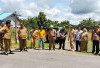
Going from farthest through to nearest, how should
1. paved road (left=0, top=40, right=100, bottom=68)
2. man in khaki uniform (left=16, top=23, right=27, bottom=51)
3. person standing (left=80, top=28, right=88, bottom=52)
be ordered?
1. person standing (left=80, top=28, right=88, bottom=52)
2. man in khaki uniform (left=16, top=23, right=27, bottom=51)
3. paved road (left=0, top=40, right=100, bottom=68)

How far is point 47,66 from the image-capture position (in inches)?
203

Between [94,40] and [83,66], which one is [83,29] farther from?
[83,66]

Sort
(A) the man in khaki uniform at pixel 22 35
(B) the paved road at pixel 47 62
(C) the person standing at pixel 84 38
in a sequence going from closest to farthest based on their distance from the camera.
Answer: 1. (B) the paved road at pixel 47 62
2. (A) the man in khaki uniform at pixel 22 35
3. (C) the person standing at pixel 84 38

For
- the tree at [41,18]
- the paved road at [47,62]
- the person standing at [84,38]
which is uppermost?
the tree at [41,18]

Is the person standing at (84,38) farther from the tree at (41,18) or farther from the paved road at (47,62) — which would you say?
the tree at (41,18)

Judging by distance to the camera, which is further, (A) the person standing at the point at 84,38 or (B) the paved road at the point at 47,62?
(A) the person standing at the point at 84,38

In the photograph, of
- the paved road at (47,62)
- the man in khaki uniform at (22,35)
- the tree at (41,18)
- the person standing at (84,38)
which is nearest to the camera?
the paved road at (47,62)

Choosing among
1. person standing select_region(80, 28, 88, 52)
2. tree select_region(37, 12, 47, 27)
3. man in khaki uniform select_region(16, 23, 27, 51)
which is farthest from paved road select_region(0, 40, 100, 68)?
tree select_region(37, 12, 47, 27)

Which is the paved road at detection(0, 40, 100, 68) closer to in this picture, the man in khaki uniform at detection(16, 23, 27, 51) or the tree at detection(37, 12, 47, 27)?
the man in khaki uniform at detection(16, 23, 27, 51)

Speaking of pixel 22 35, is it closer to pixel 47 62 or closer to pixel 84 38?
pixel 47 62

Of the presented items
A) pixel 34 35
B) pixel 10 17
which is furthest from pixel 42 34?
pixel 10 17

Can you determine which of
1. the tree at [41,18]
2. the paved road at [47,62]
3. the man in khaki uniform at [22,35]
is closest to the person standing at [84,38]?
the paved road at [47,62]

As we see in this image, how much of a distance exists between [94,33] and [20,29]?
492cm

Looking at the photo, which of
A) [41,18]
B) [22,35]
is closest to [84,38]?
[22,35]
